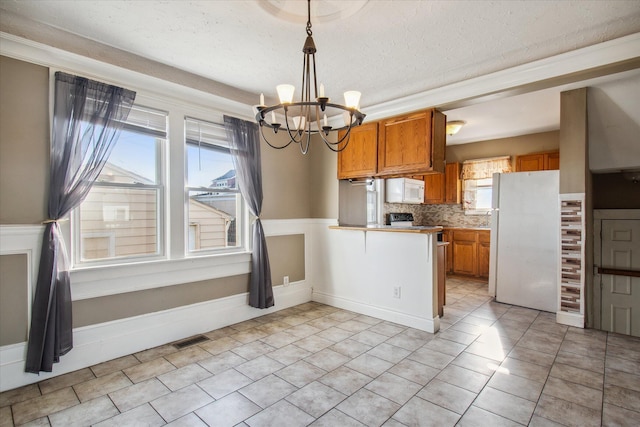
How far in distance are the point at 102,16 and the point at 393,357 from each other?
3457 mm

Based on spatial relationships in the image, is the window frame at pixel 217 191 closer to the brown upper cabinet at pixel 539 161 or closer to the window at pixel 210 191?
the window at pixel 210 191

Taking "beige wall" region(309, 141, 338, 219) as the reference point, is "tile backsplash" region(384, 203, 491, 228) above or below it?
below

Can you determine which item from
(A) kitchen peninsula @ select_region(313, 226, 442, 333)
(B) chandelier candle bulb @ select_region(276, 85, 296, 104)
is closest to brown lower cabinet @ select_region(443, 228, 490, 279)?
(A) kitchen peninsula @ select_region(313, 226, 442, 333)

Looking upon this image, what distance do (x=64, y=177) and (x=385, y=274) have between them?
3200 millimetres

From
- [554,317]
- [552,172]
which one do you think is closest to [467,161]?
[552,172]

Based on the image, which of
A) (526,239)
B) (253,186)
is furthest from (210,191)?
(526,239)

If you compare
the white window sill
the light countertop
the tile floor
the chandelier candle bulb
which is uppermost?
the chandelier candle bulb

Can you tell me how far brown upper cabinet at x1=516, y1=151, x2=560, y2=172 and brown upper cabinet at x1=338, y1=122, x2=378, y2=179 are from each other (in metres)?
3.31

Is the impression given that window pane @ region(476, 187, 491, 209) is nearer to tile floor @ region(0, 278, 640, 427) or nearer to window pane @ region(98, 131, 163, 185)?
tile floor @ region(0, 278, 640, 427)

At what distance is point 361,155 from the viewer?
13.2 feet

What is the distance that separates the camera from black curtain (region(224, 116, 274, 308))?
142 inches

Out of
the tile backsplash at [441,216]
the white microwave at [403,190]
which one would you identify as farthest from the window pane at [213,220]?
the tile backsplash at [441,216]

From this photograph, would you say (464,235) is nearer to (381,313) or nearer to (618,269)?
(618,269)

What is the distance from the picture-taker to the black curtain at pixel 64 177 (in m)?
2.33
